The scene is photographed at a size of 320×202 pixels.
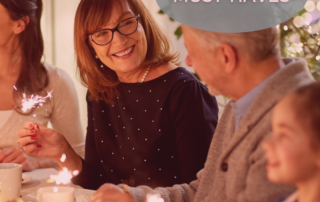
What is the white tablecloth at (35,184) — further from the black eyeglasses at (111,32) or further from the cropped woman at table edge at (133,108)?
the black eyeglasses at (111,32)

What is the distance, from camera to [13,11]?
2.06 metres

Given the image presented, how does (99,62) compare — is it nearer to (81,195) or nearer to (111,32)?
(111,32)

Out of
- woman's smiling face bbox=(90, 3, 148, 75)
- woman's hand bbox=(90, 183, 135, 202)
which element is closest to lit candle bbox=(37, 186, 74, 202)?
woman's hand bbox=(90, 183, 135, 202)

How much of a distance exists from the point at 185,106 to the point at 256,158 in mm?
764

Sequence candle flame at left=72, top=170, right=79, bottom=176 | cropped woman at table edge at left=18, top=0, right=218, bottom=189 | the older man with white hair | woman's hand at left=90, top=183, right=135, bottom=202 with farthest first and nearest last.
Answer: candle flame at left=72, top=170, right=79, bottom=176
cropped woman at table edge at left=18, top=0, right=218, bottom=189
woman's hand at left=90, top=183, right=135, bottom=202
the older man with white hair

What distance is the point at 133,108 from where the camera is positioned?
177 cm

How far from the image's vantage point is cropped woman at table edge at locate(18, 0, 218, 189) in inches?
62.6

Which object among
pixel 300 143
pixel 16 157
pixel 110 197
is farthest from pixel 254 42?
pixel 16 157

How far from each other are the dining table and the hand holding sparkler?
0.09 metres

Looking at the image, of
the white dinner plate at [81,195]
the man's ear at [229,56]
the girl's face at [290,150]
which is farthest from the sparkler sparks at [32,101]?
the girl's face at [290,150]

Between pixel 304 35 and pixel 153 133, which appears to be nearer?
pixel 153 133

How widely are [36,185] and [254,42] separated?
0.99 meters

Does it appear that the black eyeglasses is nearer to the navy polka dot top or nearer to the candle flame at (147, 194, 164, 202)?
the navy polka dot top

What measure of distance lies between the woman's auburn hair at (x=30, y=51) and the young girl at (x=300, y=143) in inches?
69.7
